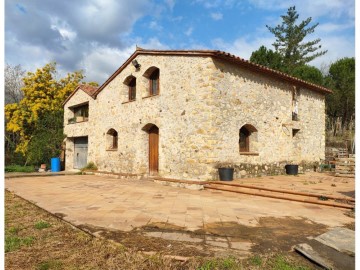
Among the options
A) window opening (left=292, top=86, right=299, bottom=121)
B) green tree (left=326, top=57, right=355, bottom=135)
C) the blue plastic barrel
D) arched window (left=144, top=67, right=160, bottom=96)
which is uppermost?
green tree (left=326, top=57, right=355, bottom=135)

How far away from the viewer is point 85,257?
2.89 m

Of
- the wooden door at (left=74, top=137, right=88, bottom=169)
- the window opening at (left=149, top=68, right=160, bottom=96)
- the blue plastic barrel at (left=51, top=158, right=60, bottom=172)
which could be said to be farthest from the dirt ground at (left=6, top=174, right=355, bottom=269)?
the blue plastic barrel at (left=51, top=158, right=60, bottom=172)

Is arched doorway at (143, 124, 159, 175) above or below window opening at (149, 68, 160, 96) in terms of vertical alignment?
below

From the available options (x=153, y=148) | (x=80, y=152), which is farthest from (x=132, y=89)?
(x=80, y=152)

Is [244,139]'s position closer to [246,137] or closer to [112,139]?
[246,137]

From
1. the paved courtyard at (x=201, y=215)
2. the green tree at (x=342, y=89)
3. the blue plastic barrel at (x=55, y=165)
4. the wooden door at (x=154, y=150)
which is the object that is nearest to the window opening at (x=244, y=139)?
the wooden door at (x=154, y=150)

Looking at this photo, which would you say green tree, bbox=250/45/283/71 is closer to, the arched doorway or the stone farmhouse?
the stone farmhouse

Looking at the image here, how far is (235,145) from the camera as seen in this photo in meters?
9.09

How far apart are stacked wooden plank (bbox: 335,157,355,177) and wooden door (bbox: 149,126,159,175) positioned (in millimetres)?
7231

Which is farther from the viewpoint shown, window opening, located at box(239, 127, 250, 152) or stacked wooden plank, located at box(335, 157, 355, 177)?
stacked wooden plank, located at box(335, 157, 355, 177)

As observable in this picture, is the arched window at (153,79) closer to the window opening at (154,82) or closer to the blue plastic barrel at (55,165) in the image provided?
the window opening at (154,82)

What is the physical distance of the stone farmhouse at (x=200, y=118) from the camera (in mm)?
8547

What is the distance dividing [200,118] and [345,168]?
6536 millimetres

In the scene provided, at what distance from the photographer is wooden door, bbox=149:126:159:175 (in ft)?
34.5
